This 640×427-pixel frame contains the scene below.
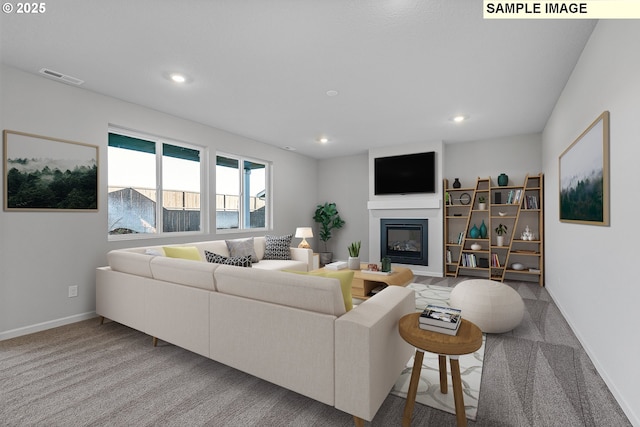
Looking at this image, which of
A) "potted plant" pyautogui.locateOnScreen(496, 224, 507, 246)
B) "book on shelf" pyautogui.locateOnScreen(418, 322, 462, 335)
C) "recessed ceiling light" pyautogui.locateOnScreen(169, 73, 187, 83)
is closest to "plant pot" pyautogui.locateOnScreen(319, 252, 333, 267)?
"potted plant" pyautogui.locateOnScreen(496, 224, 507, 246)

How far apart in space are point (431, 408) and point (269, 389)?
40.4 inches

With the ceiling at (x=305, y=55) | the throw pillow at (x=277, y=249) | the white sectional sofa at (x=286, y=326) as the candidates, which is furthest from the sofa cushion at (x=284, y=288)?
the throw pillow at (x=277, y=249)

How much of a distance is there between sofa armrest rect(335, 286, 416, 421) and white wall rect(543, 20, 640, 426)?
1.36m

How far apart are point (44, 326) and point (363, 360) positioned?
3412mm

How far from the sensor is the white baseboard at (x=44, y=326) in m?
2.86

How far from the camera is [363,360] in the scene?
154 cm

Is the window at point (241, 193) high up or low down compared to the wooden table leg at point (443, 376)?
up

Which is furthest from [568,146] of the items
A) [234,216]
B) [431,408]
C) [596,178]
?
[234,216]

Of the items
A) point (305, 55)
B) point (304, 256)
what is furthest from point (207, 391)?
point (304, 256)

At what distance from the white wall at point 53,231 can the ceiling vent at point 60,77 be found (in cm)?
11

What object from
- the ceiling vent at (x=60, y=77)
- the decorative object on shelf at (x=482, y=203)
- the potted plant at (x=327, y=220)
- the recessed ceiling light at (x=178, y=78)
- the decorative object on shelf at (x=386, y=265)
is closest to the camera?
the ceiling vent at (x=60, y=77)

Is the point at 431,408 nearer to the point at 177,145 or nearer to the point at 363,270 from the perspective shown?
the point at 363,270

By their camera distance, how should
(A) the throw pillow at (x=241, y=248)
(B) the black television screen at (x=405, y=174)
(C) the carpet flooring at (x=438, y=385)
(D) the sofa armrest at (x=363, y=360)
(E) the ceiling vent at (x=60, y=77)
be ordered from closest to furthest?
(D) the sofa armrest at (x=363, y=360) → (C) the carpet flooring at (x=438, y=385) → (E) the ceiling vent at (x=60, y=77) → (A) the throw pillow at (x=241, y=248) → (B) the black television screen at (x=405, y=174)

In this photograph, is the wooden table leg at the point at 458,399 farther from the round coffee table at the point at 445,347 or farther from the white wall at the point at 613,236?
the white wall at the point at 613,236
